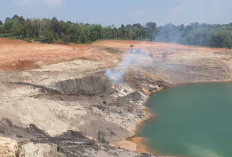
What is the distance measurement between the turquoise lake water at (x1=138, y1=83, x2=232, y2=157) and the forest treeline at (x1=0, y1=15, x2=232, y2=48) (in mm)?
26298

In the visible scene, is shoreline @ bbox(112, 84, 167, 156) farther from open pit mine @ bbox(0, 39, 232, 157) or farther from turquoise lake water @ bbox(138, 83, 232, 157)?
turquoise lake water @ bbox(138, 83, 232, 157)

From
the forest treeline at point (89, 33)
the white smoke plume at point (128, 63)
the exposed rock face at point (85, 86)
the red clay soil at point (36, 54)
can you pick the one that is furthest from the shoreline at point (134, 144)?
the forest treeline at point (89, 33)

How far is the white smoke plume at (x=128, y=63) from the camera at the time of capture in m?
47.2

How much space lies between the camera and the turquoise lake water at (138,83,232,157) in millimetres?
29312

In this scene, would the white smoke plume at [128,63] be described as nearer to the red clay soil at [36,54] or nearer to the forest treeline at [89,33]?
the red clay soil at [36,54]

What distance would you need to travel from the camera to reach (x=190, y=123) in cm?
3584

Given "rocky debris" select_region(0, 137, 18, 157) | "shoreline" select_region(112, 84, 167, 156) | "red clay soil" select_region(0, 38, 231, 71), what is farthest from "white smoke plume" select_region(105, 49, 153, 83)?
"rocky debris" select_region(0, 137, 18, 157)

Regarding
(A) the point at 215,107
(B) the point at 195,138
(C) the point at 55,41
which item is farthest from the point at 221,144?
(C) the point at 55,41

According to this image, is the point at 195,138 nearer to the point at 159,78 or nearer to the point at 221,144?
the point at 221,144

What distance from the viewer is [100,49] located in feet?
190

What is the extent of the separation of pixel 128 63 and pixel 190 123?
23193 mm

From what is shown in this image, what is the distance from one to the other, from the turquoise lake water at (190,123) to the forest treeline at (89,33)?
26.3 meters

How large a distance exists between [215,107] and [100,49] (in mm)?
24624

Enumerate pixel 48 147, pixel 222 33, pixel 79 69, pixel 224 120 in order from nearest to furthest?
pixel 48 147, pixel 224 120, pixel 79 69, pixel 222 33
